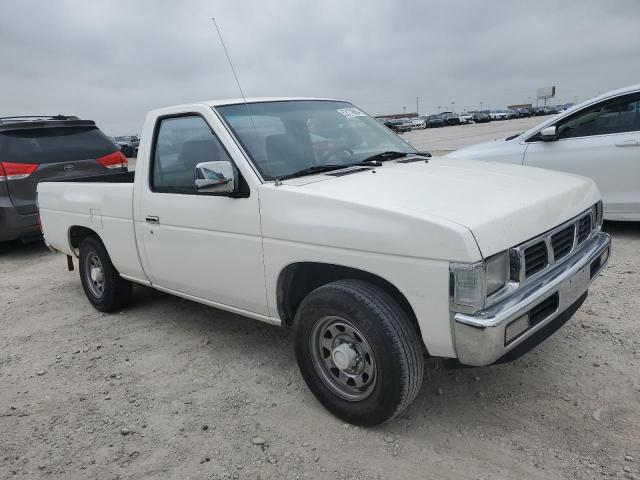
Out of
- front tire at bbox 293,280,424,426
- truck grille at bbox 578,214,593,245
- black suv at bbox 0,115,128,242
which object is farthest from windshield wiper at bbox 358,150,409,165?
black suv at bbox 0,115,128,242

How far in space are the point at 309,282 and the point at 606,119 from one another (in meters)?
4.70

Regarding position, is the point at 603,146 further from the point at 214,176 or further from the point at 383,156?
the point at 214,176

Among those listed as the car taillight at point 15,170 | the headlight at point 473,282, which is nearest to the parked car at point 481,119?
the car taillight at point 15,170

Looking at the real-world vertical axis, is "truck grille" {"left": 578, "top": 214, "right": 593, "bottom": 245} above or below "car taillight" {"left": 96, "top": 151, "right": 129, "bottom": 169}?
below

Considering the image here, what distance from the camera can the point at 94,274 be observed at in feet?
16.9

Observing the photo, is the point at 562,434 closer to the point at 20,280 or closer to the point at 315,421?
the point at 315,421

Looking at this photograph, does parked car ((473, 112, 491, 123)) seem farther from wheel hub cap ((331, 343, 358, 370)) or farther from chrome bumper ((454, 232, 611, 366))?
wheel hub cap ((331, 343, 358, 370))

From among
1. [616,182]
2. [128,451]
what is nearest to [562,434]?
[128,451]

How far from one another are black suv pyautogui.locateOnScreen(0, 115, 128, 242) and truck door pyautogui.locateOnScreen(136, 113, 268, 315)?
434 centimetres

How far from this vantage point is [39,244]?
29.0ft

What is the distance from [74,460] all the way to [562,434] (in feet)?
8.50

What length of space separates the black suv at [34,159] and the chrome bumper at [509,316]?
704 cm

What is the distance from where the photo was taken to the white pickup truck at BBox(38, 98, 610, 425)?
2.47 m

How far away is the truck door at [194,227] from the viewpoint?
3314 mm
